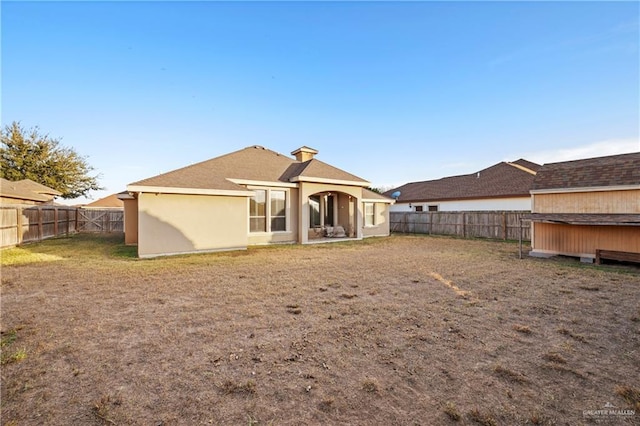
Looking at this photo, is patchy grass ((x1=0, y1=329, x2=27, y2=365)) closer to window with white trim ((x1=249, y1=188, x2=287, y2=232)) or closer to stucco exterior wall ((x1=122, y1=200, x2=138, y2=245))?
window with white trim ((x1=249, y1=188, x2=287, y2=232))

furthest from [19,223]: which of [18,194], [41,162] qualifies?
[41,162]

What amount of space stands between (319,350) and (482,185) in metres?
23.9

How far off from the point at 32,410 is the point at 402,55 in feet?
54.7

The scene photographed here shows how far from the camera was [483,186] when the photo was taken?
22.7 m

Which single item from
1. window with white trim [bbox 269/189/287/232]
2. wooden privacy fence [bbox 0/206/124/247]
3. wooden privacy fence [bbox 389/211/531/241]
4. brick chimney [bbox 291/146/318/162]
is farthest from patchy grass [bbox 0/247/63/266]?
wooden privacy fence [bbox 389/211/531/241]

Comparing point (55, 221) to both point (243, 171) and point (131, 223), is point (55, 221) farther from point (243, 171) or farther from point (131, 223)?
point (243, 171)

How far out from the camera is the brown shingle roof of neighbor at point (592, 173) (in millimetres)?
9305

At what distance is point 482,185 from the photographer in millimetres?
22984

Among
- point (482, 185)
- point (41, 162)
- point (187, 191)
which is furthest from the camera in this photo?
point (41, 162)

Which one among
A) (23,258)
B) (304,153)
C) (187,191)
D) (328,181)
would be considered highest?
(304,153)

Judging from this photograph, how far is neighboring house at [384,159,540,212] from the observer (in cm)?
1995

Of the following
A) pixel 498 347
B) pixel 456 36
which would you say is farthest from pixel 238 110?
pixel 498 347

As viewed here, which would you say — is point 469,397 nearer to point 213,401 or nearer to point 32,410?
point 213,401

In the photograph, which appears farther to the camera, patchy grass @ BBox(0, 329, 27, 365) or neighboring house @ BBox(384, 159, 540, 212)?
neighboring house @ BBox(384, 159, 540, 212)
